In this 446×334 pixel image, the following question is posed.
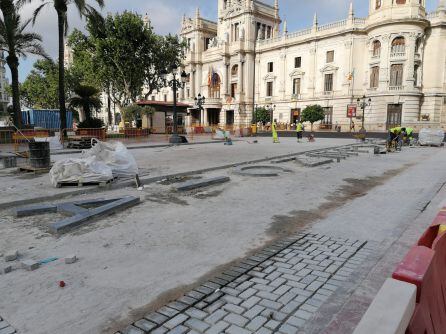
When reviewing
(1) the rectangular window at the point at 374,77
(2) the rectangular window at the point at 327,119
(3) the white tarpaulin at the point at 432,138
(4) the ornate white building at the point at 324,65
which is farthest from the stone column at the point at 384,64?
(3) the white tarpaulin at the point at 432,138

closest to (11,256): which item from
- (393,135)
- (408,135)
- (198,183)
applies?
(198,183)

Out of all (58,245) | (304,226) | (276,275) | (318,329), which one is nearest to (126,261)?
(58,245)

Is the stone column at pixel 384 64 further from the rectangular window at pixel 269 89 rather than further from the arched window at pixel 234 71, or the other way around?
the arched window at pixel 234 71

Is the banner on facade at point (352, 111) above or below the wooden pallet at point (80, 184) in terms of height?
above

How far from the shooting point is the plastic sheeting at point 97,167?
7.59m

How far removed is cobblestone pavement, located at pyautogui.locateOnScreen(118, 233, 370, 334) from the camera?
8.33 ft

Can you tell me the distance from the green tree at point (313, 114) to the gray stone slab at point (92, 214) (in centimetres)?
4194

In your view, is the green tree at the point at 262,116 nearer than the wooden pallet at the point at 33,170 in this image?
No

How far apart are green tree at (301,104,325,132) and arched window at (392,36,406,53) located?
37.3 ft

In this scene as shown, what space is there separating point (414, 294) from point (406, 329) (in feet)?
0.64

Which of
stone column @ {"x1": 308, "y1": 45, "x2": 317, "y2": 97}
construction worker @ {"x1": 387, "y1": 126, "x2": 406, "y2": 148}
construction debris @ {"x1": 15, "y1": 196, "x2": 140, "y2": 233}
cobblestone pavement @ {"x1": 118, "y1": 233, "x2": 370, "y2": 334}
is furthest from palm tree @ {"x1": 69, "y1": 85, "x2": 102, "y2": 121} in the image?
stone column @ {"x1": 308, "y1": 45, "x2": 317, "y2": 97}

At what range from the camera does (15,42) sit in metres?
22.4

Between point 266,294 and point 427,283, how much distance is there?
56.2 inches

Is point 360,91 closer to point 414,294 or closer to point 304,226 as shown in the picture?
point 304,226
